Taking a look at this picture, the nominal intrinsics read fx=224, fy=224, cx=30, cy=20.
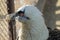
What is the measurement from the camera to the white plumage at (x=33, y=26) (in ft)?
5.92

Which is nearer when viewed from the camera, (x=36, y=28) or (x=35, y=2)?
(x=36, y=28)

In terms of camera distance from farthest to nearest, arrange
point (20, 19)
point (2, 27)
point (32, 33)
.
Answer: point (2, 27) < point (32, 33) < point (20, 19)

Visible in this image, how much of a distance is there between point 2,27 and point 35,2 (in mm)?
608

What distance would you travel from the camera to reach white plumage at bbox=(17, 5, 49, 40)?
1805 mm

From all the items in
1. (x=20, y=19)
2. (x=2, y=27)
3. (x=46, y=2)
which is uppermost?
(x=20, y=19)

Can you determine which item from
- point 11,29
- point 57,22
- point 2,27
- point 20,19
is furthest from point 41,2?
point 20,19

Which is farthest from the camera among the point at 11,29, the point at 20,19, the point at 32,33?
the point at 11,29

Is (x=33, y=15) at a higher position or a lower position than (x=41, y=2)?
higher

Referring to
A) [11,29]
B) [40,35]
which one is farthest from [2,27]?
[40,35]

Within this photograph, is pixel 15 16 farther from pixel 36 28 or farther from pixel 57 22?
pixel 57 22

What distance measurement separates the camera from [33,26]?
1854 mm

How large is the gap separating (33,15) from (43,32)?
0.20m

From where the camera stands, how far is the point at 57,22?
10.6 ft

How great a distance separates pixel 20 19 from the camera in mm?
1786
